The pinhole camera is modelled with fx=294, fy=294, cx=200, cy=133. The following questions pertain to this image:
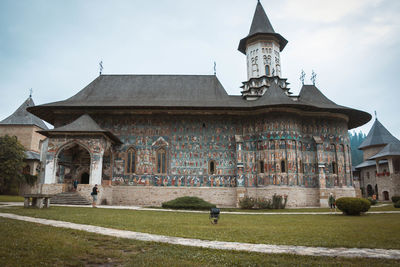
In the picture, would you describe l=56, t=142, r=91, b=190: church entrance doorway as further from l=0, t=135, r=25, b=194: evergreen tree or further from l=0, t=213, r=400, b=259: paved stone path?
l=0, t=213, r=400, b=259: paved stone path

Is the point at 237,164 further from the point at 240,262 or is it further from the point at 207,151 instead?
the point at 240,262

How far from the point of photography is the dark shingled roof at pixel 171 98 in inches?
834

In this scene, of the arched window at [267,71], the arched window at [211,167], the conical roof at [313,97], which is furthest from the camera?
the arched window at [267,71]

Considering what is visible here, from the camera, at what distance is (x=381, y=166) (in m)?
32.8

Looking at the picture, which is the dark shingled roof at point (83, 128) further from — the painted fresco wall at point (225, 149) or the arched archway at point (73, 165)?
the arched archway at point (73, 165)

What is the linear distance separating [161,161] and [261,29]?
49.0 feet

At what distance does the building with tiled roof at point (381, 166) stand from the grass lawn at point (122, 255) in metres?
30.2

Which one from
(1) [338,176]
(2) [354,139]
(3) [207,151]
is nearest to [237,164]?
(3) [207,151]

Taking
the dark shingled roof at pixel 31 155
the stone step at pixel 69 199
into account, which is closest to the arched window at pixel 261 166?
the stone step at pixel 69 199

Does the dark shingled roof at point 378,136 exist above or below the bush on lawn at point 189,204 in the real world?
above

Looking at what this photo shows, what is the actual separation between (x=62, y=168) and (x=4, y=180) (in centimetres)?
1296

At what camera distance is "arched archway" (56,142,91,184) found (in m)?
21.1

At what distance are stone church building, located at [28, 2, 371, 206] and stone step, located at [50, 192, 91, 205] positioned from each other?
61.4 inches

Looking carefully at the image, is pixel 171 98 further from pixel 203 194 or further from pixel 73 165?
pixel 73 165
